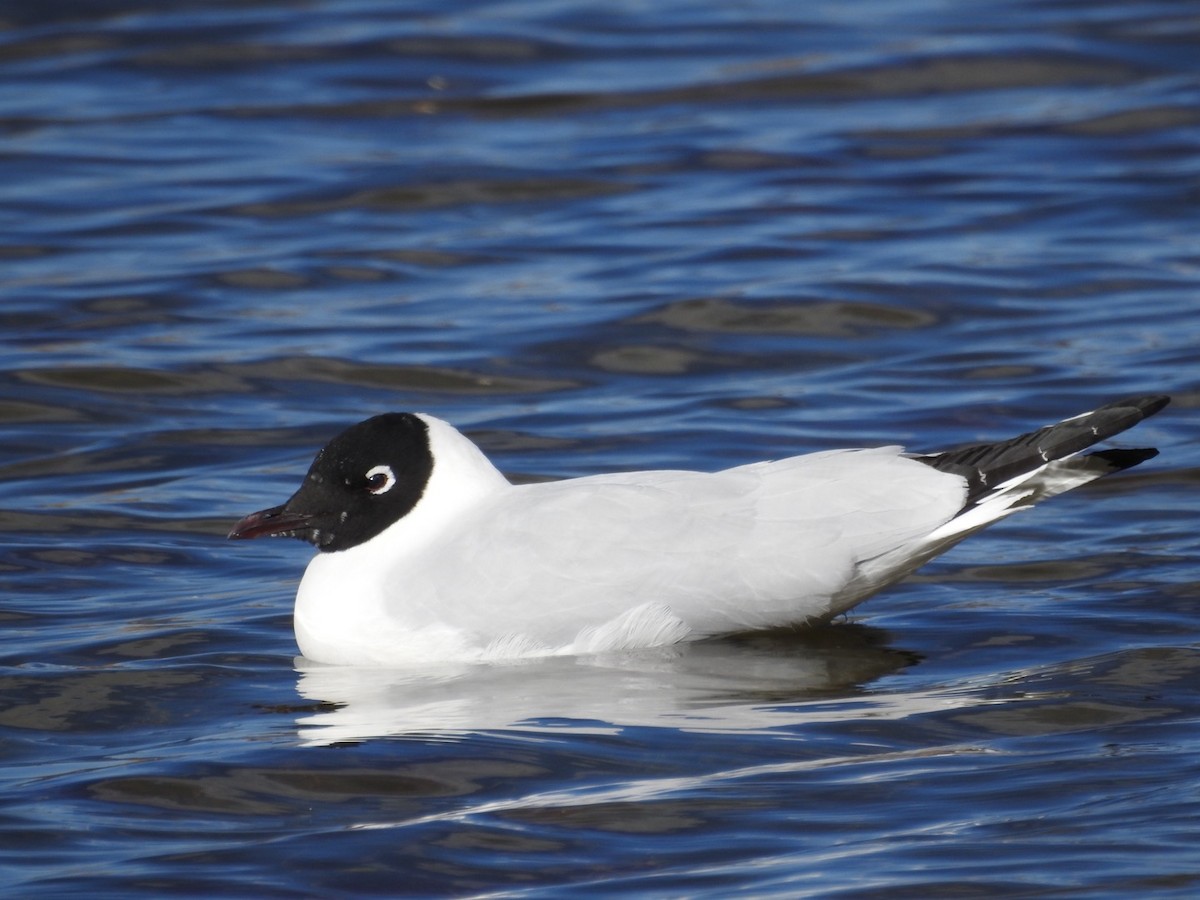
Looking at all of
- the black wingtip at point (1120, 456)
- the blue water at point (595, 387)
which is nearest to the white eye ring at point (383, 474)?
the blue water at point (595, 387)

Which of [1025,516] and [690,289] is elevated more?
[690,289]

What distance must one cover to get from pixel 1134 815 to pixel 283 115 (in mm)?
11225

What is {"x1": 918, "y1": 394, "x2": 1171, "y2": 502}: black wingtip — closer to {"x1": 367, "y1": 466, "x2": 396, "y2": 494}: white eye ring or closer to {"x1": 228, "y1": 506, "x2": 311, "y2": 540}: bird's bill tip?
{"x1": 367, "y1": 466, "x2": 396, "y2": 494}: white eye ring

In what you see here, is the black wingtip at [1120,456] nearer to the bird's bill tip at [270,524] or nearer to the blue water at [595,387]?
the blue water at [595,387]

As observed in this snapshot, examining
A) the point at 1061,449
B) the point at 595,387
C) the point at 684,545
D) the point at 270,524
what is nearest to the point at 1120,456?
the point at 1061,449

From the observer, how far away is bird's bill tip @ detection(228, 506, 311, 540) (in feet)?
22.5

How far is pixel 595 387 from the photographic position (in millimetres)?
10141

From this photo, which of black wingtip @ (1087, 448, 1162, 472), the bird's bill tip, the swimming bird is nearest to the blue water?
the swimming bird

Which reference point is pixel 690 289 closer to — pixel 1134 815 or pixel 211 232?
pixel 211 232

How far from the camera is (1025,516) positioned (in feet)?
27.1

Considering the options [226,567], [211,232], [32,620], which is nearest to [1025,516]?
[226,567]

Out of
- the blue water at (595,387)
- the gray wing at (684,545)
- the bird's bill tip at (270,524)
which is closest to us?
the blue water at (595,387)

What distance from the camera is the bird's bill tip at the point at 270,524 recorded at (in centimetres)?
686

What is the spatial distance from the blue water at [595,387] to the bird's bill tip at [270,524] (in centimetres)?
37
